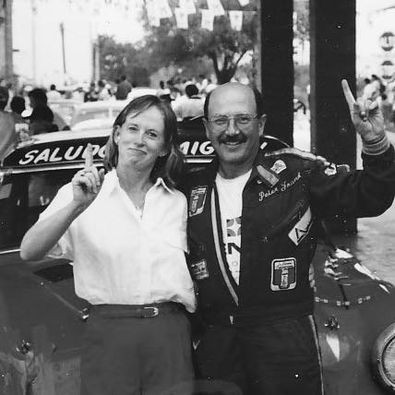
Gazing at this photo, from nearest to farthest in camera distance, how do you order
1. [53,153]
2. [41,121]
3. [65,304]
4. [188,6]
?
[65,304], [53,153], [41,121], [188,6]

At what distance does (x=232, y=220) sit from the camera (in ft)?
8.87

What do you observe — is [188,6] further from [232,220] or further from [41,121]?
[232,220]

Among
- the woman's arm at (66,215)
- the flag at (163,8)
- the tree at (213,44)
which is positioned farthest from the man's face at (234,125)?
the tree at (213,44)

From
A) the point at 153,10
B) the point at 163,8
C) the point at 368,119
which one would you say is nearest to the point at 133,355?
the point at 368,119

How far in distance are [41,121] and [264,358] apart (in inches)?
258

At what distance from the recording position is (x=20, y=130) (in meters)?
4.92

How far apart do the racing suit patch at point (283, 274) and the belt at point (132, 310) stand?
36 cm

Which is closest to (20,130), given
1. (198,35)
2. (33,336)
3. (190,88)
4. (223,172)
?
(33,336)

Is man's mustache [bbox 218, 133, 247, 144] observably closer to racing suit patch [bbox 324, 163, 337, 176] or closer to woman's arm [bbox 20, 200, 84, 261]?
racing suit patch [bbox 324, 163, 337, 176]

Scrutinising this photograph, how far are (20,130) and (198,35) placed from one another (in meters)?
30.1

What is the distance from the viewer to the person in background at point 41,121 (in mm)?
8305

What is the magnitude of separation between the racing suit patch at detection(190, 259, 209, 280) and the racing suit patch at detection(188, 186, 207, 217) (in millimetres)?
167

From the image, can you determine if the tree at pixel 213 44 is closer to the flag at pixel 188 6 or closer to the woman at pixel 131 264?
the flag at pixel 188 6

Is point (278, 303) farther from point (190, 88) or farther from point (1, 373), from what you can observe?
point (190, 88)
